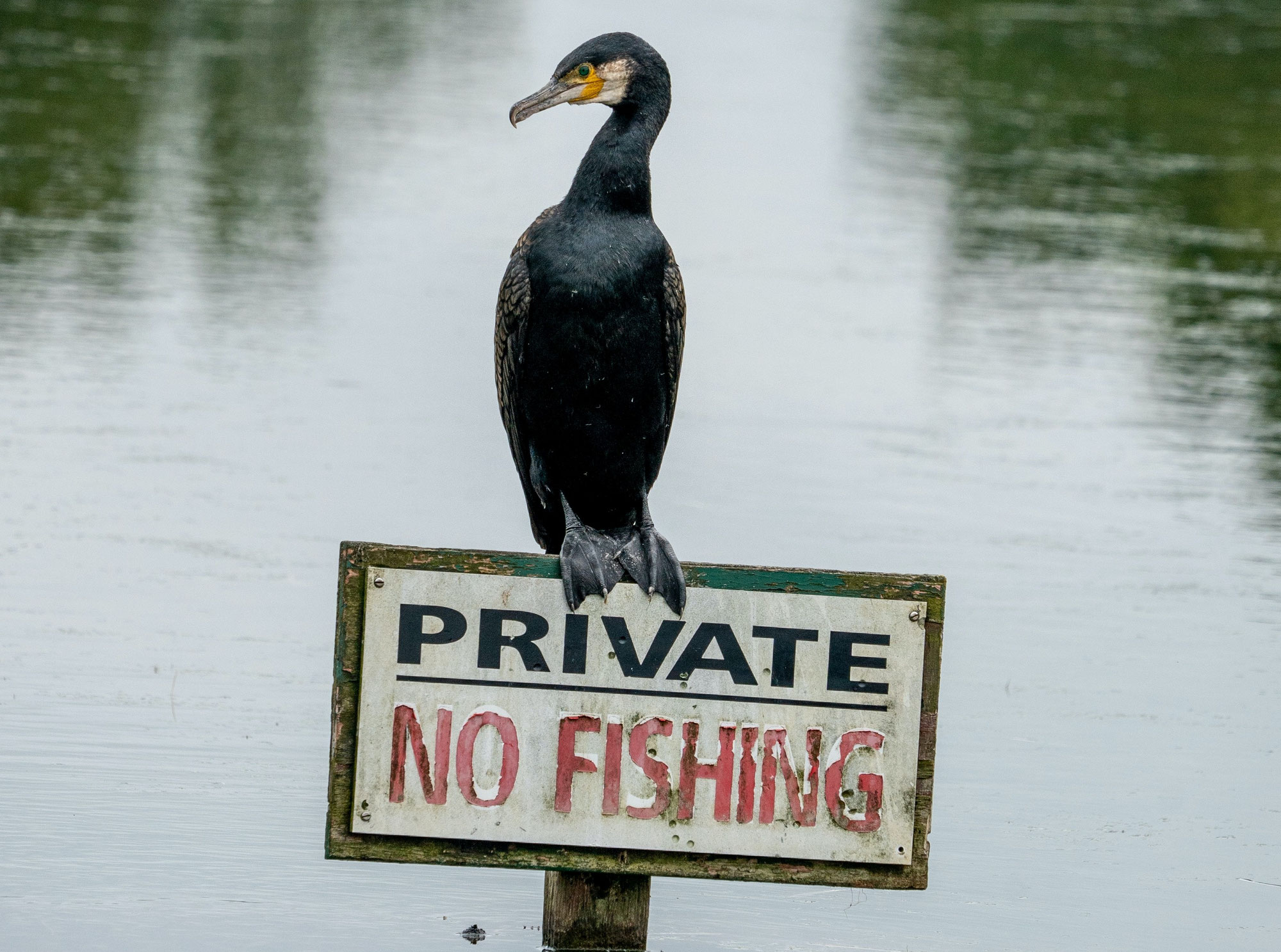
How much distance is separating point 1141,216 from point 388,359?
6.54 metres

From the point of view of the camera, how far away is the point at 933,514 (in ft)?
27.4

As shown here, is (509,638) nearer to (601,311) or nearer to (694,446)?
(601,311)

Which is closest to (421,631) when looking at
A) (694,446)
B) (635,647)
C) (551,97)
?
(635,647)

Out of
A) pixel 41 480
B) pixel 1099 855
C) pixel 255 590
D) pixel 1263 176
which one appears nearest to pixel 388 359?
pixel 41 480

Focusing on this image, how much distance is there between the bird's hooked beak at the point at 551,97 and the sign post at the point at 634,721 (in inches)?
47.3

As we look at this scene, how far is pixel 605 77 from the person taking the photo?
4.84m

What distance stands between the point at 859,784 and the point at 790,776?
0.43 feet

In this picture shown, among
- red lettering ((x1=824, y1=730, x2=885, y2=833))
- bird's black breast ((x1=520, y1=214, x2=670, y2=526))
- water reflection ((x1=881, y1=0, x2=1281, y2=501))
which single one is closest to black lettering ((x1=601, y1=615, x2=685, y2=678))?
red lettering ((x1=824, y1=730, x2=885, y2=833))

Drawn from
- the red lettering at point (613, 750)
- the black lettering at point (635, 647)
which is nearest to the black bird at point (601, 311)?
the black lettering at point (635, 647)

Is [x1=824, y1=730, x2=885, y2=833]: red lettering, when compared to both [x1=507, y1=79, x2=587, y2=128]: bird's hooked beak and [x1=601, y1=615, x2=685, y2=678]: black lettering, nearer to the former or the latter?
[x1=601, y1=615, x2=685, y2=678]: black lettering

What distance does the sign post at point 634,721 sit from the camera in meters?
4.02

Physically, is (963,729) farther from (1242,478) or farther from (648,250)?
(1242,478)

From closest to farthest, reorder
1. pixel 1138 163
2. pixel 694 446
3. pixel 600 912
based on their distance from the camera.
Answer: pixel 600 912, pixel 694 446, pixel 1138 163

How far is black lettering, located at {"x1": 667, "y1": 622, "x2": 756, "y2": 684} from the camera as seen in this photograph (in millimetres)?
4059
